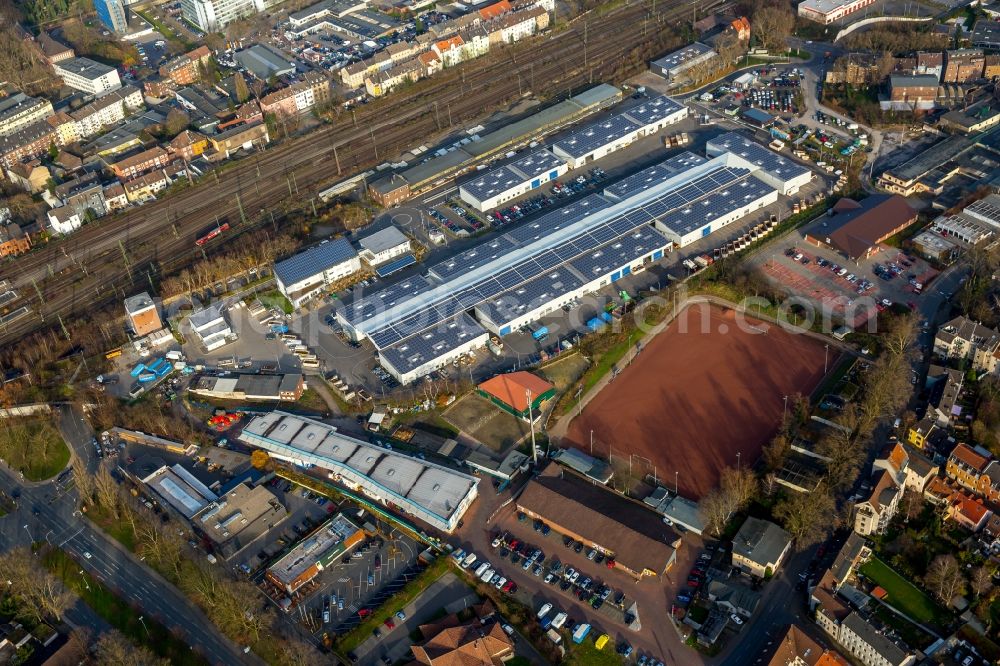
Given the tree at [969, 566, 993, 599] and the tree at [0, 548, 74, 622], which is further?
the tree at [0, 548, 74, 622]

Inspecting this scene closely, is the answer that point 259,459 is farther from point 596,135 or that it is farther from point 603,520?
point 596,135

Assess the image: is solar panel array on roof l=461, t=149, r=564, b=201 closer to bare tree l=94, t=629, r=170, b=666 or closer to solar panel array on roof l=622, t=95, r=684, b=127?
solar panel array on roof l=622, t=95, r=684, b=127

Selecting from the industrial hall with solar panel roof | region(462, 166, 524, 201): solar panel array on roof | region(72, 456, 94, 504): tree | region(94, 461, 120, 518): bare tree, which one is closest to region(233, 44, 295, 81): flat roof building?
region(462, 166, 524, 201): solar panel array on roof

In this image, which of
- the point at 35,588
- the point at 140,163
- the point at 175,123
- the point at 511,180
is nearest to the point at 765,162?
the point at 511,180

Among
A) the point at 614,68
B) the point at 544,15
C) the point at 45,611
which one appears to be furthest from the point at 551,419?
the point at 544,15

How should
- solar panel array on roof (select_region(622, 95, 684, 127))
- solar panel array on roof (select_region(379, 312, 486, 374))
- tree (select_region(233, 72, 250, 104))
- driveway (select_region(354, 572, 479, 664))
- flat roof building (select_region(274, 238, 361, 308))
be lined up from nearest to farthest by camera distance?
driveway (select_region(354, 572, 479, 664)) < solar panel array on roof (select_region(379, 312, 486, 374)) < flat roof building (select_region(274, 238, 361, 308)) < solar panel array on roof (select_region(622, 95, 684, 127)) < tree (select_region(233, 72, 250, 104))

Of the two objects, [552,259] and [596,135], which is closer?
[552,259]
